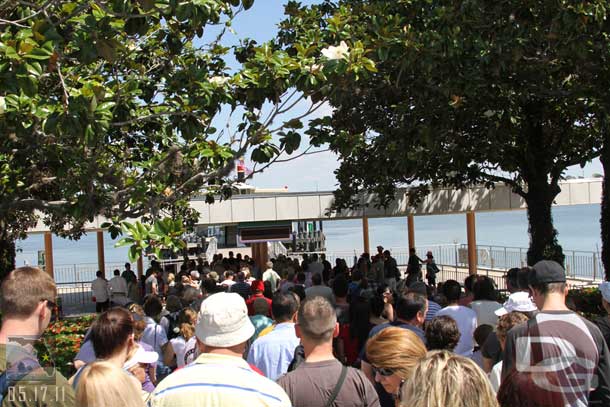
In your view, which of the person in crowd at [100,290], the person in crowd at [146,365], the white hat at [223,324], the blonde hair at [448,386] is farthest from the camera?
the person in crowd at [100,290]

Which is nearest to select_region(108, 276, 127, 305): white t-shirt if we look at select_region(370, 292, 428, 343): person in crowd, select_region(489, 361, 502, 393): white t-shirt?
select_region(370, 292, 428, 343): person in crowd

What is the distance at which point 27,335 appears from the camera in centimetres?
365

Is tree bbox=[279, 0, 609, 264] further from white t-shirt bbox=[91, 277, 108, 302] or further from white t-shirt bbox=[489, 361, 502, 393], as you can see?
white t-shirt bbox=[91, 277, 108, 302]

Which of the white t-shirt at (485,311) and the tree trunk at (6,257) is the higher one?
the tree trunk at (6,257)

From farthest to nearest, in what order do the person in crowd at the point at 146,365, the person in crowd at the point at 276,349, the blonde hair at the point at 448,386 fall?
the person in crowd at the point at 276,349
the person in crowd at the point at 146,365
the blonde hair at the point at 448,386

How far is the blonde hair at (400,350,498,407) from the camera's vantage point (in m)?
2.80

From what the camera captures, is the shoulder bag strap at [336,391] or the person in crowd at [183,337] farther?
the person in crowd at [183,337]

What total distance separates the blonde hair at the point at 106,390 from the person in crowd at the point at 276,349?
2.56 m

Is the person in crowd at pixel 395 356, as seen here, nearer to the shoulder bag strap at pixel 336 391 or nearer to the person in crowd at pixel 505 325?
the shoulder bag strap at pixel 336 391

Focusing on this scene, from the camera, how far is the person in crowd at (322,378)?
4.08 m

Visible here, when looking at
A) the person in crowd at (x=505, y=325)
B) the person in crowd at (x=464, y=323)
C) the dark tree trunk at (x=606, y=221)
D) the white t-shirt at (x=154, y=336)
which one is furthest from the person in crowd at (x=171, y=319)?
the dark tree trunk at (x=606, y=221)

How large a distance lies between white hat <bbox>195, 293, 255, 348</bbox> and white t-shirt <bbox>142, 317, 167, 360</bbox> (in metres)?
4.12

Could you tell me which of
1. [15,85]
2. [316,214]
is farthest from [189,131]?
[316,214]

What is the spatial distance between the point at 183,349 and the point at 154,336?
784 millimetres
